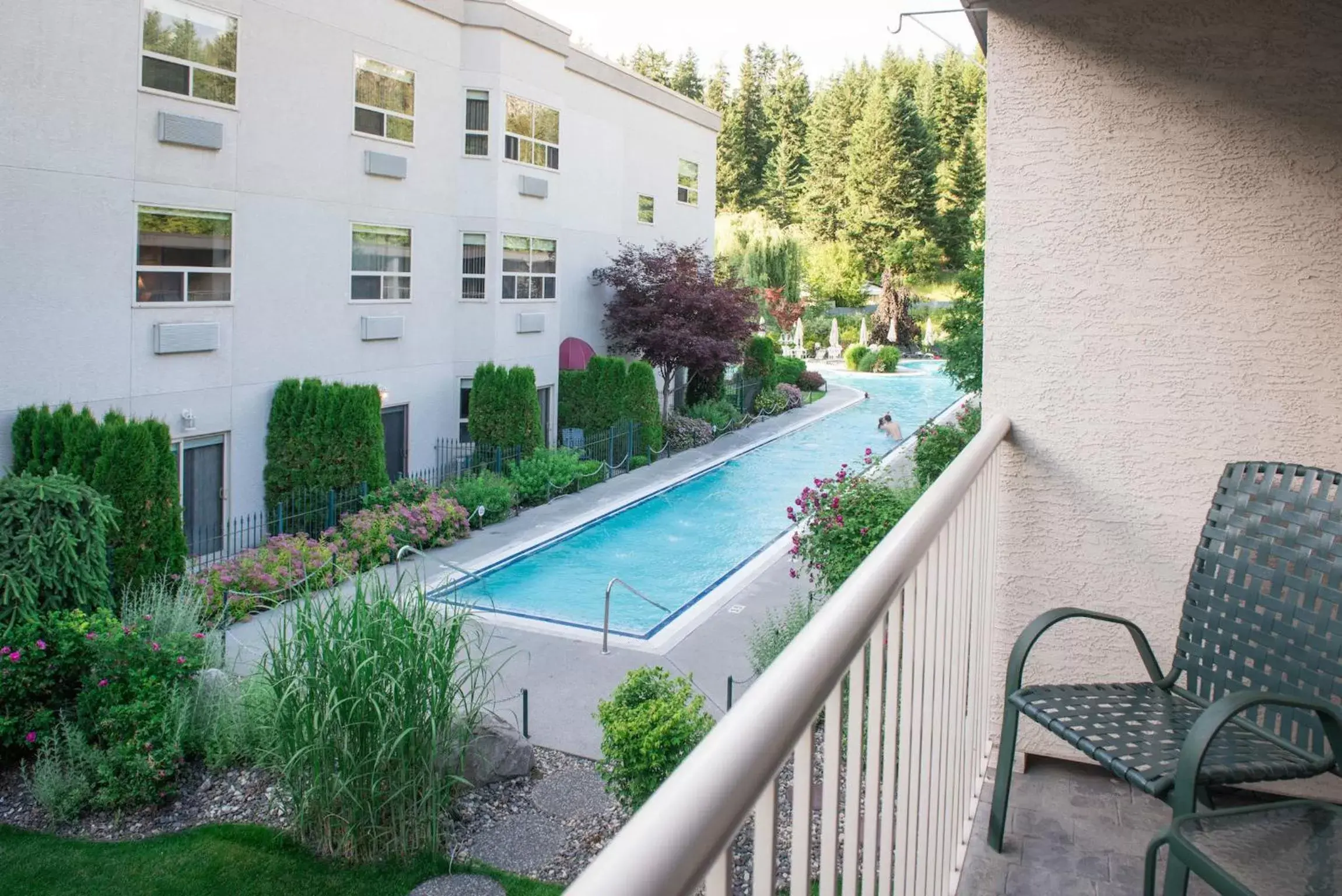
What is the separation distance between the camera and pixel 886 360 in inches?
1533

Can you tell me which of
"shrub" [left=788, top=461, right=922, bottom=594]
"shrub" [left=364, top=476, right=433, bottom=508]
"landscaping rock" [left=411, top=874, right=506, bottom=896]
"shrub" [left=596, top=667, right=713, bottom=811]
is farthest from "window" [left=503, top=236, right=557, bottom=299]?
"landscaping rock" [left=411, top=874, right=506, bottom=896]

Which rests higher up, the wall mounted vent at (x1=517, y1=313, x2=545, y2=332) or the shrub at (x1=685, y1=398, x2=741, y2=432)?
the wall mounted vent at (x1=517, y1=313, x2=545, y2=332)

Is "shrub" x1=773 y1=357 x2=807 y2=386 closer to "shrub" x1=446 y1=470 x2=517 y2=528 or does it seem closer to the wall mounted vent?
the wall mounted vent

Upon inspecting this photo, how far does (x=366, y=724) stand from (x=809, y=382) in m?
27.4

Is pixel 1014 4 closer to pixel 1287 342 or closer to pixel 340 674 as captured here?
pixel 1287 342

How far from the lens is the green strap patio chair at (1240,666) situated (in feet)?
7.77

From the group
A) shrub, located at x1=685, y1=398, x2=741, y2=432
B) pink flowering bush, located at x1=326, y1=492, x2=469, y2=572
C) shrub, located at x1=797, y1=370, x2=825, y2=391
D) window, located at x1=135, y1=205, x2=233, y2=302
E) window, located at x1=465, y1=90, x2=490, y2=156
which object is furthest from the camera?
shrub, located at x1=797, y1=370, x2=825, y2=391

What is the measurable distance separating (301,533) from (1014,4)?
12184 millimetres

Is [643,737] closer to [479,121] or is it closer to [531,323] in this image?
[531,323]

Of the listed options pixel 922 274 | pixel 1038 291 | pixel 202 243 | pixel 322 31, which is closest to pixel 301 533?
pixel 202 243

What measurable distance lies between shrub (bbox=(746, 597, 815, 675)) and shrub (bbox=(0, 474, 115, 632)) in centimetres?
593

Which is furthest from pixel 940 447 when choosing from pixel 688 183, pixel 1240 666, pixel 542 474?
pixel 688 183

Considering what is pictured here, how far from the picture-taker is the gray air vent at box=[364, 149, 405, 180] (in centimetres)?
1645

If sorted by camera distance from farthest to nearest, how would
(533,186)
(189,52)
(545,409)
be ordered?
(545,409), (533,186), (189,52)
